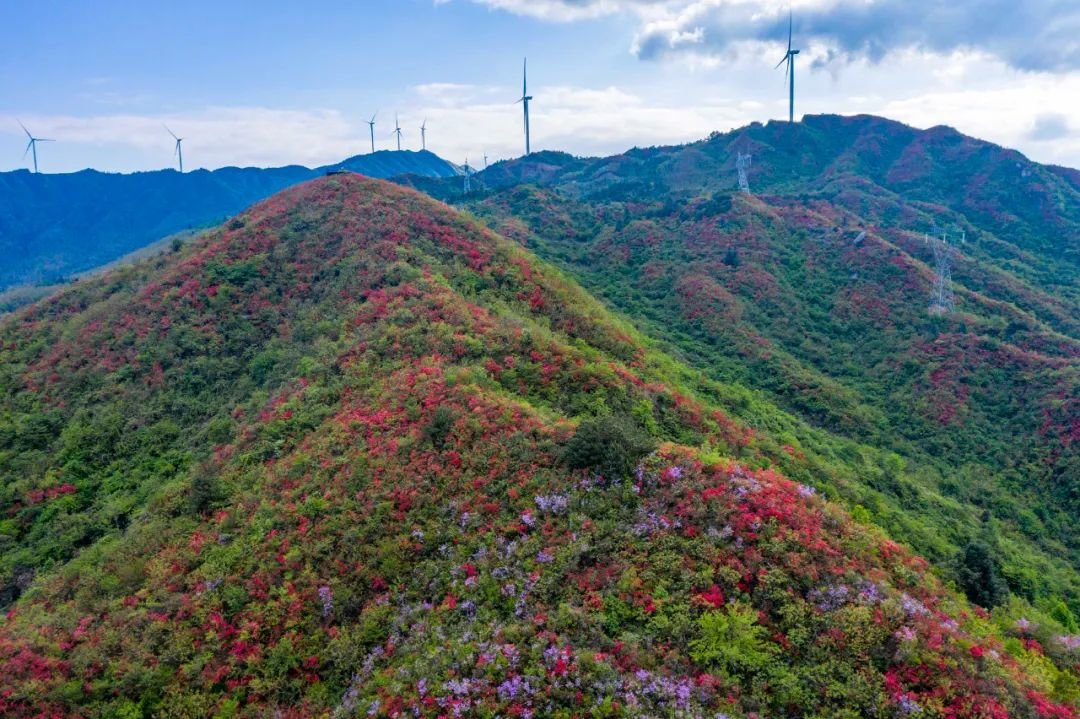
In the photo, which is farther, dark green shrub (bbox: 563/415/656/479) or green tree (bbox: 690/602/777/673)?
dark green shrub (bbox: 563/415/656/479)

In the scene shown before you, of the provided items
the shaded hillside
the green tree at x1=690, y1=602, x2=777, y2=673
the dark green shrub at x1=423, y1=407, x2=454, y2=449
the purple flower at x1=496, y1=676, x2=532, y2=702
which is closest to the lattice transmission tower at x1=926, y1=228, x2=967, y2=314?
the shaded hillside

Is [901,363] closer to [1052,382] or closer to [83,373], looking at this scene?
[1052,382]

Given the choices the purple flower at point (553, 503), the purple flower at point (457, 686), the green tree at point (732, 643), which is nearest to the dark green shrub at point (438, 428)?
the purple flower at point (553, 503)

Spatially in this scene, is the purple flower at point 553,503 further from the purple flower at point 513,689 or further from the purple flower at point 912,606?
the purple flower at point 912,606

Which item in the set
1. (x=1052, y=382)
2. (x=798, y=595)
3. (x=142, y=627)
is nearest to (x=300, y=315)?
(x=142, y=627)

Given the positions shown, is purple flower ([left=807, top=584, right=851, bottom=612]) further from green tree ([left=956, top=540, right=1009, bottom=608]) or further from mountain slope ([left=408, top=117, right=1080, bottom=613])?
mountain slope ([left=408, top=117, right=1080, bottom=613])

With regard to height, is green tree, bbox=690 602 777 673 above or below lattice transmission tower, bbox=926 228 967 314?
below

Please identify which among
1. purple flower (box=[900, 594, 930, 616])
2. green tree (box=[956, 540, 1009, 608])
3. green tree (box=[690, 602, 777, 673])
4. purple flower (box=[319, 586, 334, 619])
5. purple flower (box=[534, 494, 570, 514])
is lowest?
green tree (box=[956, 540, 1009, 608])

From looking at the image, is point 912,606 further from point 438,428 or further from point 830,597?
point 438,428
